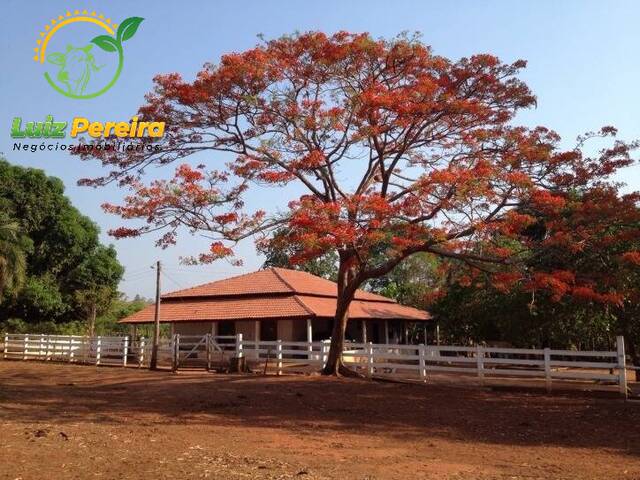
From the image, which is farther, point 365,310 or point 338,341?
point 365,310

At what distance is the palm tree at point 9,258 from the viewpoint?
24.4 meters

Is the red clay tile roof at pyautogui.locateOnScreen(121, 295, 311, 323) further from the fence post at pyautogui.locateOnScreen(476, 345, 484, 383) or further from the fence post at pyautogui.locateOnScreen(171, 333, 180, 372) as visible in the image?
the fence post at pyautogui.locateOnScreen(476, 345, 484, 383)

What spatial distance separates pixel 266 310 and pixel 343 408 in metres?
13.6

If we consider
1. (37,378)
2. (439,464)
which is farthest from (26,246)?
(439,464)

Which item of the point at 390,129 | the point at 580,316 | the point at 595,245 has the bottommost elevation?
the point at 580,316

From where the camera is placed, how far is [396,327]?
36.7m

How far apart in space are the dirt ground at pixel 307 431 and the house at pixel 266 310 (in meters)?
9.12

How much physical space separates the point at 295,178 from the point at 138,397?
7157mm

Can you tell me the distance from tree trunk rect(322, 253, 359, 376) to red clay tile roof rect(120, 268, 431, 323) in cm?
668

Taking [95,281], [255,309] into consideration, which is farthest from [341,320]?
[95,281]

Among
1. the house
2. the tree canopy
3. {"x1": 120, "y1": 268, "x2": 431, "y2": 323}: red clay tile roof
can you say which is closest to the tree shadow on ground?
{"x1": 120, "y1": 268, "x2": 431, "y2": 323}: red clay tile roof

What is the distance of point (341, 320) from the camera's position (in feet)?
59.4

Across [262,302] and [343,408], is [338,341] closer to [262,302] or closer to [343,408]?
[343,408]

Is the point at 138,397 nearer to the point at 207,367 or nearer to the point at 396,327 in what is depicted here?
the point at 207,367
